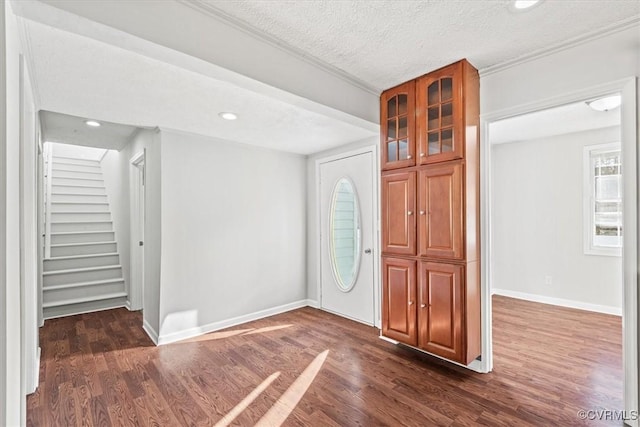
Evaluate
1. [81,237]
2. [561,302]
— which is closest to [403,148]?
[561,302]

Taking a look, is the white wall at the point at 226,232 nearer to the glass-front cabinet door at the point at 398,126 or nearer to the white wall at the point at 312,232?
the white wall at the point at 312,232

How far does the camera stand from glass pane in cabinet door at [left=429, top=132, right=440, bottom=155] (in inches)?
100

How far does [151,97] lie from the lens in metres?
2.37

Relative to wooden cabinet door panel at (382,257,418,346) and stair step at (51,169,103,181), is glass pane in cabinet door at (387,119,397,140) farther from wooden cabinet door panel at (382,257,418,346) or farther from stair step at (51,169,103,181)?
stair step at (51,169,103,181)

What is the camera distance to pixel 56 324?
3648mm

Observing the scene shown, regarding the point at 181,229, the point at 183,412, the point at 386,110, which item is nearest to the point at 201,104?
the point at 181,229

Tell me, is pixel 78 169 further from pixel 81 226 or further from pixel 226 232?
pixel 226 232

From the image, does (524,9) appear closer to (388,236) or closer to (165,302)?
(388,236)

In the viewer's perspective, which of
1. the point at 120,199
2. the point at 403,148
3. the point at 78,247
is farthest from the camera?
the point at 120,199

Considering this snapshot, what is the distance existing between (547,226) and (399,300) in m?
3.08

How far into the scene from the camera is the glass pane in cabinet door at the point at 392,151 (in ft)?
9.38

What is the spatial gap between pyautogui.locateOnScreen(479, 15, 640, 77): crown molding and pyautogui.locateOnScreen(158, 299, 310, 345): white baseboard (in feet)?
11.4

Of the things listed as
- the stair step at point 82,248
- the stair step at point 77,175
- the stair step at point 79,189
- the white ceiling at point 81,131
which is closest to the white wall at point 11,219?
the white ceiling at point 81,131

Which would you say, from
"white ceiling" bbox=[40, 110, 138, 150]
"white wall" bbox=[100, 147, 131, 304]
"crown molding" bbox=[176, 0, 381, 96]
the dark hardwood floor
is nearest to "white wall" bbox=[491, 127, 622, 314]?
the dark hardwood floor
